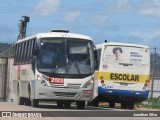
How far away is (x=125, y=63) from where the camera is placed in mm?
27469

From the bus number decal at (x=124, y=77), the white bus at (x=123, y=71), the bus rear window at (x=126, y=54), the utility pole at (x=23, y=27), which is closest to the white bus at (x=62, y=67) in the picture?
the bus rear window at (x=126, y=54)

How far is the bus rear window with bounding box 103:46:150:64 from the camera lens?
27.2 m

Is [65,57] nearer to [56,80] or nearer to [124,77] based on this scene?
[56,80]

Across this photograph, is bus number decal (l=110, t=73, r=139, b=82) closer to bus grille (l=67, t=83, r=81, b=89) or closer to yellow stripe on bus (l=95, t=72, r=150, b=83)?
yellow stripe on bus (l=95, t=72, r=150, b=83)

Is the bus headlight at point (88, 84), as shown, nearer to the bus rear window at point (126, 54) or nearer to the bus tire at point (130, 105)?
the bus rear window at point (126, 54)

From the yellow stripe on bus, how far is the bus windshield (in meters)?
4.24

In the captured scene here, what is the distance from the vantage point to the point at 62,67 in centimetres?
2295

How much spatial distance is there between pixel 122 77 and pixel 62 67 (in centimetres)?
547

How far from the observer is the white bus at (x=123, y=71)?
27297 millimetres

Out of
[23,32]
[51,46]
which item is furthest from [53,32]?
[23,32]

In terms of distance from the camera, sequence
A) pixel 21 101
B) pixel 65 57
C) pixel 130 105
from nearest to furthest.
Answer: pixel 65 57, pixel 21 101, pixel 130 105

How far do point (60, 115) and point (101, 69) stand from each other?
880 centimetres

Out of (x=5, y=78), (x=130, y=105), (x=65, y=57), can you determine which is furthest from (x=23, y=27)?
(x=65, y=57)

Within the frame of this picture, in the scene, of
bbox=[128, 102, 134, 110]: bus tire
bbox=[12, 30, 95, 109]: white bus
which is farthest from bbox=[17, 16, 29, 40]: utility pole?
bbox=[12, 30, 95, 109]: white bus
